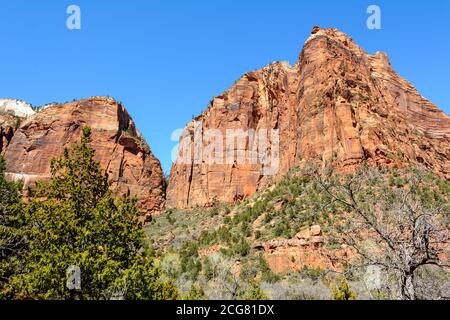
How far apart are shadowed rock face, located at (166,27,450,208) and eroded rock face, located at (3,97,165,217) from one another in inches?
253

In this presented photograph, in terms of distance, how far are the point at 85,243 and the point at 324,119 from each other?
148 ft

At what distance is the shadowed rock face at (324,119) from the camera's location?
166 ft

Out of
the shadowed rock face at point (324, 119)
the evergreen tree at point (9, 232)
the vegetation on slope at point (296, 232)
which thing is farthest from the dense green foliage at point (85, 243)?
the shadowed rock face at point (324, 119)

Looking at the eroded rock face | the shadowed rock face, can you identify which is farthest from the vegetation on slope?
the eroded rock face

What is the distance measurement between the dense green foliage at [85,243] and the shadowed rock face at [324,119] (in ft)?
120

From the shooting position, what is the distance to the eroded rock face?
70.2 m

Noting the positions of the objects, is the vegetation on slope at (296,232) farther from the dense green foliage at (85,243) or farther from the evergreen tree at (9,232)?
the evergreen tree at (9,232)

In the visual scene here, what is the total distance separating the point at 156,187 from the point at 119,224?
65.4 meters

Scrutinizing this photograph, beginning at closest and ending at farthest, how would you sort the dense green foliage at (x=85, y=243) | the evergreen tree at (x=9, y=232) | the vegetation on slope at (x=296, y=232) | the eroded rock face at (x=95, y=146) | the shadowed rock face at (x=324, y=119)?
the vegetation on slope at (x=296, y=232) < the dense green foliage at (x=85, y=243) < the evergreen tree at (x=9, y=232) < the shadowed rock face at (x=324, y=119) < the eroded rock face at (x=95, y=146)

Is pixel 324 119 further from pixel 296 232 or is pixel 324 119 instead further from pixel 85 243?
pixel 85 243

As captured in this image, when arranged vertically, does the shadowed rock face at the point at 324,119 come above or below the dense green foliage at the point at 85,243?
above

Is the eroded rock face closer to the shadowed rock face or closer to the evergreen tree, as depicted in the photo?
the shadowed rock face

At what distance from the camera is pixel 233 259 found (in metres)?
38.3

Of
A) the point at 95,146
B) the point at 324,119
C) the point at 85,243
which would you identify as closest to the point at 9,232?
the point at 85,243
